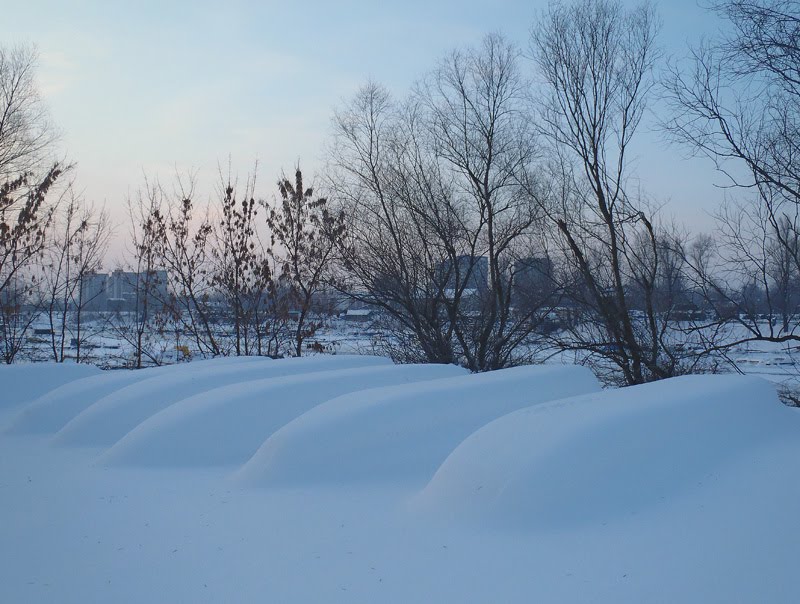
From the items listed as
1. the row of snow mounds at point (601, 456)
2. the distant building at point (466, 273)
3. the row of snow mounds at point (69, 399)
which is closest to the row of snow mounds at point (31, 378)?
the row of snow mounds at point (69, 399)

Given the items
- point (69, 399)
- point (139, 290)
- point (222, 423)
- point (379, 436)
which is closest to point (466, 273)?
point (139, 290)

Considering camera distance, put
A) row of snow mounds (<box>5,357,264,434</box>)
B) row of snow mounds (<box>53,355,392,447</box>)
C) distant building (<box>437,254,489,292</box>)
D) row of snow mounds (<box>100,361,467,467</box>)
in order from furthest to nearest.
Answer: distant building (<box>437,254,489,292</box>) < row of snow mounds (<box>5,357,264,434</box>) < row of snow mounds (<box>53,355,392,447</box>) < row of snow mounds (<box>100,361,467,467</box>)

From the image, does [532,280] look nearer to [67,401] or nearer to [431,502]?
[67,401]

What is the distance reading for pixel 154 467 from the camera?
5699 millimetres

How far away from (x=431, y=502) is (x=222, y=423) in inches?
102

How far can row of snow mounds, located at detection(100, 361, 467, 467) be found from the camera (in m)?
5.85

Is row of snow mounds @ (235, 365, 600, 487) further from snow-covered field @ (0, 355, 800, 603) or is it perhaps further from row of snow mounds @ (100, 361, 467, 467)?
row of snow mounds @ (100, 361, 467, 467)

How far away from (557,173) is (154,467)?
26.5 ft

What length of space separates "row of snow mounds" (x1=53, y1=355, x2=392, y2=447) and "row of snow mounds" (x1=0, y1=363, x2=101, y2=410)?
2.91 m

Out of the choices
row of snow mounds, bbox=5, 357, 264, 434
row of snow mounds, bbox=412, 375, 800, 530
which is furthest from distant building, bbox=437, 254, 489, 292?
row of snow mounds, bbox=412, 375, 800, 530

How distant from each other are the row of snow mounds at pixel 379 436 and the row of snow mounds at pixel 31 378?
6378mm

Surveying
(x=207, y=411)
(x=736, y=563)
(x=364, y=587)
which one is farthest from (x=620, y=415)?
(x=207, y=411)

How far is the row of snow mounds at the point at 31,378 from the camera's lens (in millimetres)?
10008

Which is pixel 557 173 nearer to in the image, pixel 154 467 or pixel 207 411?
pixel 207 411
